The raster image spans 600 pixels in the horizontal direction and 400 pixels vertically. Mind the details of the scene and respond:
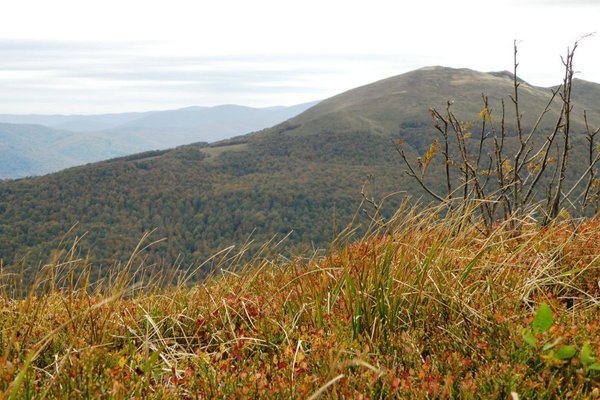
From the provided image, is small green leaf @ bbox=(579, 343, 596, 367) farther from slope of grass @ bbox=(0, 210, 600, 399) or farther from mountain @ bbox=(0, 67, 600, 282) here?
mountain @ bbox=(0, 67, 600, 282)

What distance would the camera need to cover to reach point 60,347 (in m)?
2.94

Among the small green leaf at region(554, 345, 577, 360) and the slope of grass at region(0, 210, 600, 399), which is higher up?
the small green leaf at region(554, 345, 577, 360)

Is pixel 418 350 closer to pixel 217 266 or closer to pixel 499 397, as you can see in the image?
pixel 499 397

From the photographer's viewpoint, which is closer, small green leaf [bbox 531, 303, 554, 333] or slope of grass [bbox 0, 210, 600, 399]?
slope of grass [bbox 0, 210, 600, 399]

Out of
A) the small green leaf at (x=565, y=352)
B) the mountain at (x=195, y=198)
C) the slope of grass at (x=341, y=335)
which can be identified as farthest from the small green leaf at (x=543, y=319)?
the mountain at (x=195, y=198)

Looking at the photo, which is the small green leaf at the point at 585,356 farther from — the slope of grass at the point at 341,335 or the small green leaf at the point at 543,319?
the small green leaf at the point at 543,319

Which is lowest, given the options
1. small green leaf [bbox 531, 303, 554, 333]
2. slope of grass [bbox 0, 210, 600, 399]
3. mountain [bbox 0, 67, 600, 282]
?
mountain [bbox 0, 67, 600, 282]

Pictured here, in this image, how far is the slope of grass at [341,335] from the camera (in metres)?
2.06

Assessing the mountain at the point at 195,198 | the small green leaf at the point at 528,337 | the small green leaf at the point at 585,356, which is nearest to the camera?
the small green leaf at the point at 585,356

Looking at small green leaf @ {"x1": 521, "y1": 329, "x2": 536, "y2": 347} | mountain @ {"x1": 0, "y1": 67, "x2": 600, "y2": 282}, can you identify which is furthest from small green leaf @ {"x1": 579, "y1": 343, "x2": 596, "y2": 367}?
mountain @ {"x1": 0, "y1": 67, "x2": 600, "y2": 282}

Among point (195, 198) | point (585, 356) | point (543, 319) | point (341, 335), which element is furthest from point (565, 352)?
point (195, 198)

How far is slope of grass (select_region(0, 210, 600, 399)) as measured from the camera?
6.75 ft

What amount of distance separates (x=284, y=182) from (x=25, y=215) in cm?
7121

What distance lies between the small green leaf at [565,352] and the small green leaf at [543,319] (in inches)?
4.9
